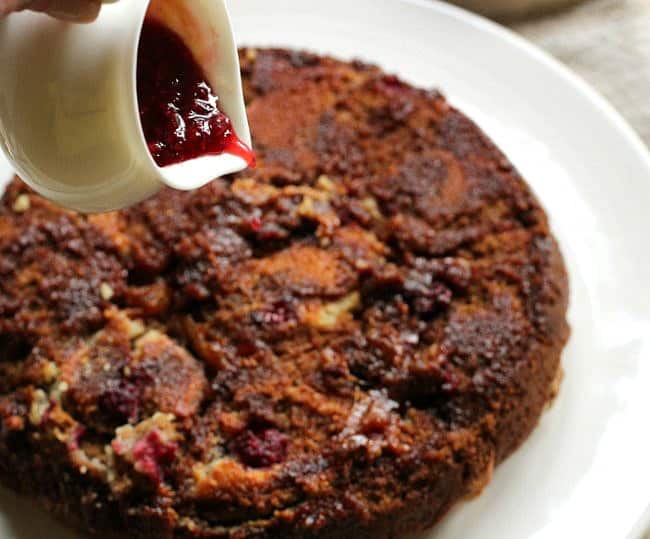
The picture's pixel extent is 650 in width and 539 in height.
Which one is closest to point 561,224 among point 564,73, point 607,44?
point 564,73

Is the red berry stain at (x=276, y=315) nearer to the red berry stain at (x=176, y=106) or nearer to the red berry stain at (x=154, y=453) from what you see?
the red berry stain at (x=154, y=453)

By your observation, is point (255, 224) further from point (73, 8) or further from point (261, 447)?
point (73, 8)

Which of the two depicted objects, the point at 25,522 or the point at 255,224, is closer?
the point at 25,522

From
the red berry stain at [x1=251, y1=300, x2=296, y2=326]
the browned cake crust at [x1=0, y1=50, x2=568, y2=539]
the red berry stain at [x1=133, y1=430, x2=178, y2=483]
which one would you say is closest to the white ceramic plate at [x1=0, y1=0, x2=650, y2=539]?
the browned cake crust at [x1=0, y1=50, x2=568, y2=539]

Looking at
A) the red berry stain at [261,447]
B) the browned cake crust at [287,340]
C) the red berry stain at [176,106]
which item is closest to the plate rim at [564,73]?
the browned cake crust at [287,340]

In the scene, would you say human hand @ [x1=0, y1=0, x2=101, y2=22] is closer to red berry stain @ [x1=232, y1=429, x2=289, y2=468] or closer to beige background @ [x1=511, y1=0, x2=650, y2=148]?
red berry stain @ [x1=232, y1=429, x2=289, y2=468]
